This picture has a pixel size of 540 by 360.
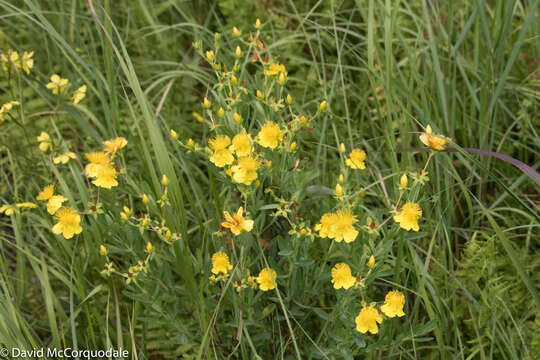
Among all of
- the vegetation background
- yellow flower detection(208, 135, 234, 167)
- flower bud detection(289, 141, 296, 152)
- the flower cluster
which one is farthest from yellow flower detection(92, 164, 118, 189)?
flower bud detection(289, 141, 296, 152)

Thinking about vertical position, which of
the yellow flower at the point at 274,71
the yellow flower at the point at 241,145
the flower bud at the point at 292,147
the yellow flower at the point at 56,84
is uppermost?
the yellow flower at the point at 274,71

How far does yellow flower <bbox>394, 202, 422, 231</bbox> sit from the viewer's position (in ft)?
4.52

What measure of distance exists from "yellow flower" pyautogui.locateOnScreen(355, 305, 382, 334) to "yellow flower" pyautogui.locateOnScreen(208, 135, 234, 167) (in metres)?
0.55

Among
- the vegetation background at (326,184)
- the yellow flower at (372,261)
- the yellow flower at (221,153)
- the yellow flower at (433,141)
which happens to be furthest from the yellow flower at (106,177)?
the yellow flower at (433,141)

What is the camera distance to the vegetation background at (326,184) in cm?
162

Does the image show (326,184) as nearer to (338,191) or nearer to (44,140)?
(338,191)

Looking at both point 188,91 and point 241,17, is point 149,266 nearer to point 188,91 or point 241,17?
point 188,91

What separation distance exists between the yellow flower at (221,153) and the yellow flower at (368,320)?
0.55 m

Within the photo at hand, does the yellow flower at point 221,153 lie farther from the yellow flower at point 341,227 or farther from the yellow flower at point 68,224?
the yellow flower at point 68,224

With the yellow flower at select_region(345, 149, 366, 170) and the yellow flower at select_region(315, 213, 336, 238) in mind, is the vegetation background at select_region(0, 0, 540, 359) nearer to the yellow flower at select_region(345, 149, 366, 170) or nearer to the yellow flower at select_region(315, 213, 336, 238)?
the yellow flower at select_region(345, 149, 366, 170)

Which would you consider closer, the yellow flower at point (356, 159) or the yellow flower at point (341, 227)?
the yellow flower at point (341, 227)

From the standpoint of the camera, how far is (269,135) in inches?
58.4

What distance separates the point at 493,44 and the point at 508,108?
42 cm

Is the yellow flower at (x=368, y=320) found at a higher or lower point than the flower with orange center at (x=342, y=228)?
lower
